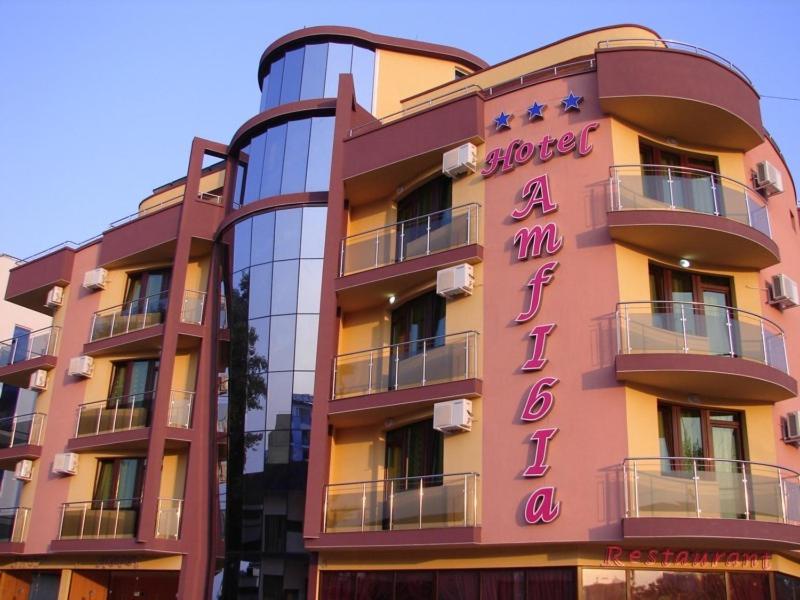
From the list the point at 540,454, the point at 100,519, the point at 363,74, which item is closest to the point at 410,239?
the point at 540,454

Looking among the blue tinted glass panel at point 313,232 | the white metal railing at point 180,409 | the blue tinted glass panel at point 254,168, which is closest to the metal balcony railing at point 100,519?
the white metal railing at point 180,409

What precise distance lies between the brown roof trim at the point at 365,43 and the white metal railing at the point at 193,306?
7.78 m

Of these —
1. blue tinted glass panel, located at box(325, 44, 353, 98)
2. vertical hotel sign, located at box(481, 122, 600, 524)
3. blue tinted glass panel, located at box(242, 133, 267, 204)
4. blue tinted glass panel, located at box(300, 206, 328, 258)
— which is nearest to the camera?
vertical hotel sign, located at box(481, 122, 600, 524)

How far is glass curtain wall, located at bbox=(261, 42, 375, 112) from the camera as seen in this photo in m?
28.1

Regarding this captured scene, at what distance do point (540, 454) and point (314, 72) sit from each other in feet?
49.2

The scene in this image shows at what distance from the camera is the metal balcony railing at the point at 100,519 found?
27016mm

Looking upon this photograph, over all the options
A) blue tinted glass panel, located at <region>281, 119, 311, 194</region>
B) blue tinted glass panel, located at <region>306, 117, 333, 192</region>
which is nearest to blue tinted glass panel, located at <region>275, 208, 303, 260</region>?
blue tinted glass panel, located at <region>281, 119, 311, 194</region>

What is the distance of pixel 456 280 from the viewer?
21469mm

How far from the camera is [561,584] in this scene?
59.8 feet

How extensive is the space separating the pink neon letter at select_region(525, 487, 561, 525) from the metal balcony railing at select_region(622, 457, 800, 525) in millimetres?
1534

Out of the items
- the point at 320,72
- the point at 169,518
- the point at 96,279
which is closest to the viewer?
the point at 169,518

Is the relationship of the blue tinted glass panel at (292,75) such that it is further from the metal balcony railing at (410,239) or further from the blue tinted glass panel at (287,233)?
the metal balcony railing at (410,239)

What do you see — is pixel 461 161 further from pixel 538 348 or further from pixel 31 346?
pixel 31 346

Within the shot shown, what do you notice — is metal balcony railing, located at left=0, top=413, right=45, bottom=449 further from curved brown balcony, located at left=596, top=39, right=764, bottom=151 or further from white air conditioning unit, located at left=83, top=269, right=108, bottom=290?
curved brown balcony, located at left=596, top=39, right=764, bottom=151
